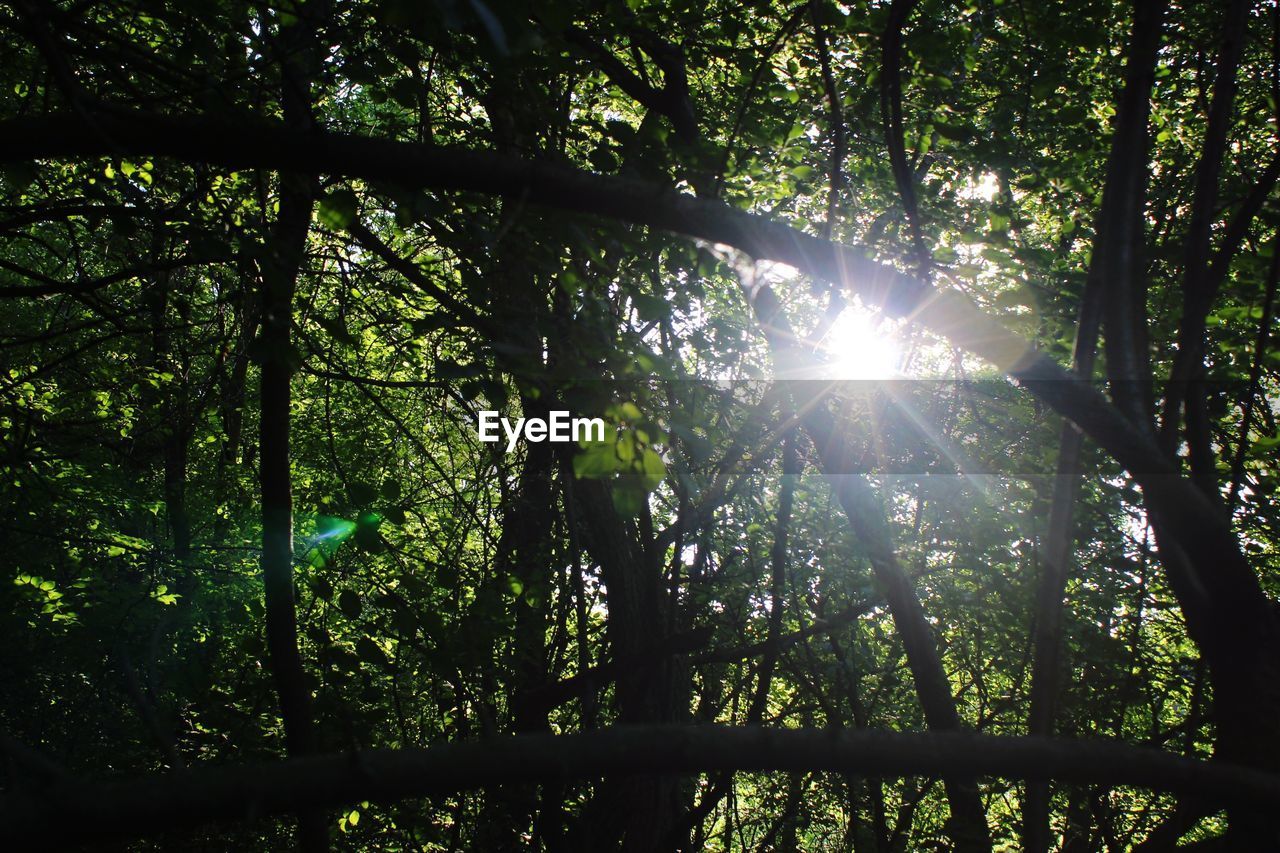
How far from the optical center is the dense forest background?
184cm

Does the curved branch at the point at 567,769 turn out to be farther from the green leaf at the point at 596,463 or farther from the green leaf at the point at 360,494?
the green leaf at the point at 360,494

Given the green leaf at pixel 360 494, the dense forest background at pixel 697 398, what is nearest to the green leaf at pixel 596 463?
the dense forest background at pixel 697 398

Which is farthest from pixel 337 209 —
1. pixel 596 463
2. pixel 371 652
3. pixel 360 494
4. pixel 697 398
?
pixel 697 398

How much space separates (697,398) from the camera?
3887 millimetres

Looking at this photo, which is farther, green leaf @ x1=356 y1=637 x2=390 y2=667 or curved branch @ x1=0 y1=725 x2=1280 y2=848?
green leaf @ x1=356 y1=637 x2=390 y2=667

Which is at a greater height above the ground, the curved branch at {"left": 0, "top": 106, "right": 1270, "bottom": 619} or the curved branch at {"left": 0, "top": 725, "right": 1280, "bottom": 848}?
the curved branch at {"left": 0, "top": 106, "right": 1270, "bottom": 619}

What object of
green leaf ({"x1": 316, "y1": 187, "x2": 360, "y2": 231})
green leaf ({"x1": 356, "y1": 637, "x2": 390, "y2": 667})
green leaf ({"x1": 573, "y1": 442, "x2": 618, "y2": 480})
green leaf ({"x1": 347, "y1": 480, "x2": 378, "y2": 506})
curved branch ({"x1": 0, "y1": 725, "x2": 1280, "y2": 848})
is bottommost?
curved branch ({"x1": 0, "y1": 725, "x2": 1280, "y2": 848})

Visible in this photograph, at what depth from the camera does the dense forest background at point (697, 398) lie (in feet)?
6.04

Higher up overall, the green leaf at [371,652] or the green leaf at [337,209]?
the green leaf at [337,209]

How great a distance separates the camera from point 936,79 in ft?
9.62

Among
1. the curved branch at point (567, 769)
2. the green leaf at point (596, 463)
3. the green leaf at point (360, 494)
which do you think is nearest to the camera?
the curved branch at point (567, 769)

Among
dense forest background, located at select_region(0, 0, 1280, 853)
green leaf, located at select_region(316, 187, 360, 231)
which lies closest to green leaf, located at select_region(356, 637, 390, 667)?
dense forest background, located at select_region(0, 0, 1280, 853)

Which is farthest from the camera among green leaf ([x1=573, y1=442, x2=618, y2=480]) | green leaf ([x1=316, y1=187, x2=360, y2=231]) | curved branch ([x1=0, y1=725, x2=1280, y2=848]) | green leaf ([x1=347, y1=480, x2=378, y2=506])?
green leaf ([x1=347, y1=480, x2=378, y2=506])

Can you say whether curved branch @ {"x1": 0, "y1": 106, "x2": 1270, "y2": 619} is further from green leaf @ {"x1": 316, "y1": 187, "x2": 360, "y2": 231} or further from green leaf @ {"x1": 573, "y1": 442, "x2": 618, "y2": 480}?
green leaf @ {"x1": 573, "y1": 442, "x2": 618, "y2": 480}
